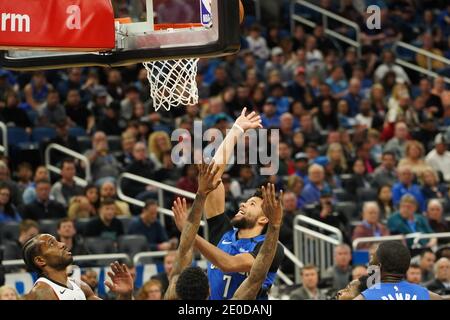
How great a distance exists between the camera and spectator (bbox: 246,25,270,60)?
781 inches

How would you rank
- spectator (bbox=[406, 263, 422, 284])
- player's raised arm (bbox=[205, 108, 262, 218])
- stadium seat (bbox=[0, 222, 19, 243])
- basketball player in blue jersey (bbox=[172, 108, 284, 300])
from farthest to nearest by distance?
stadium seat (bbox=[0, 222, 19, 243]), spectator (bbox=[406, 263, 422, 284]), player's raised arm (bbox=[205, 108, 262, 218]), basketball player in blue jersey (bbox=[172, 108, 284, 300])

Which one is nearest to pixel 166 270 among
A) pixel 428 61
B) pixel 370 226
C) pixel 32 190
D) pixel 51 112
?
pixel 32 190

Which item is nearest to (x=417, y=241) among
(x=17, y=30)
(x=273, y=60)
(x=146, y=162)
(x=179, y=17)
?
(x=146, y=162)

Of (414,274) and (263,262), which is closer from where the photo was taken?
(263,262)

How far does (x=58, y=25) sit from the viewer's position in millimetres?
7488

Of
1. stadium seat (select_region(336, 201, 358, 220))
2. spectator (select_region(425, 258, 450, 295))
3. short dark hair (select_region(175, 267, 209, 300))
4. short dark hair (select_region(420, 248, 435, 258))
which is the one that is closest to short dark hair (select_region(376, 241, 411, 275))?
→ short dark hair (select_region(175, 267, 209, 300))

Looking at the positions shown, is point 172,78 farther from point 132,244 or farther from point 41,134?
point 41,134

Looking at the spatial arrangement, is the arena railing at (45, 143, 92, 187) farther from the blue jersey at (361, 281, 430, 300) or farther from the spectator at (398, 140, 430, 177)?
the blue jersey at (361, 281, 430, 300)

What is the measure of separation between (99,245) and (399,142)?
18.7 ft

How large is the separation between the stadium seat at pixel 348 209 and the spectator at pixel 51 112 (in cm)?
406

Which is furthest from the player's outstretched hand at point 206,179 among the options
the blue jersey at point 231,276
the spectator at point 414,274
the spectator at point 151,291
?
the spectator at point 414,274

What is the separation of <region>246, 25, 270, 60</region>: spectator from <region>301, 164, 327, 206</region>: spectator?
4.75 meters
